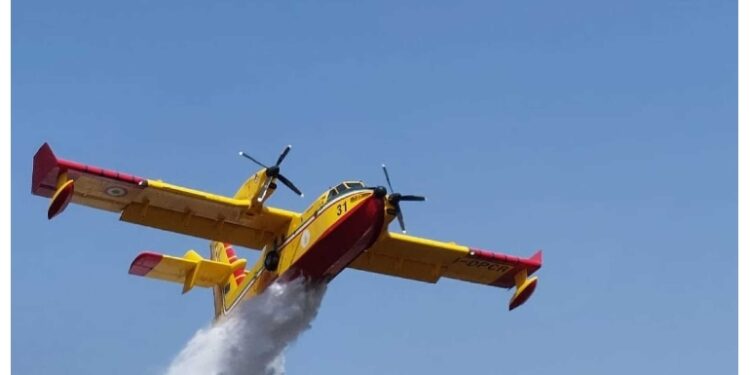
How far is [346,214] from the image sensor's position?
3169 centimetres

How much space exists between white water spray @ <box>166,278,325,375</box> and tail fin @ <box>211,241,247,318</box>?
1.55 m

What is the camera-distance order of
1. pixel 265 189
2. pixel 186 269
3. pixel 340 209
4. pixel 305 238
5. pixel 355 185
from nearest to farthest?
pixel 340 209
pixel 355 185
pixel 305 238
pixel 265 189
pixel 186 269

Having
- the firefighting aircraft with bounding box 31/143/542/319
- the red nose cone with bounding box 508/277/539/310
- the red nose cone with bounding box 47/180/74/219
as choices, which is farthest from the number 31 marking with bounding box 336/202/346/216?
the red nose cone with bounding box 508/277/539/310

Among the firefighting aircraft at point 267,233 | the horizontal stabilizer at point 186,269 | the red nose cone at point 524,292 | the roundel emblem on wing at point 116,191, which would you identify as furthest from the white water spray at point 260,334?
the red nose cone at point 524,292

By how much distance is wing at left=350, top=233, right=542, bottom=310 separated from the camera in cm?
3691

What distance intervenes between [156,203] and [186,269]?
4177 millimetres

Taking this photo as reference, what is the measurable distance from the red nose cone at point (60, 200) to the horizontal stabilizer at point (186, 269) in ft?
17.0

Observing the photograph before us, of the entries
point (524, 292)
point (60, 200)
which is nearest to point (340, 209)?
point (60, 200)

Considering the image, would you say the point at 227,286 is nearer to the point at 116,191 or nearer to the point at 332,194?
the point at 116,191

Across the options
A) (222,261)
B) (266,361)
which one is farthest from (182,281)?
(266,361)

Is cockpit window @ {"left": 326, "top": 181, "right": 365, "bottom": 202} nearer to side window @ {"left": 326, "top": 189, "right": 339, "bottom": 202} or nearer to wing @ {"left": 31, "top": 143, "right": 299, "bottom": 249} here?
side window @ {"left": 326, "top": 189, "right": 339, "bottom": 202}

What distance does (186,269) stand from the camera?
1486 inches

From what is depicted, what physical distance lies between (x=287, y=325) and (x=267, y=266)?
188cm
